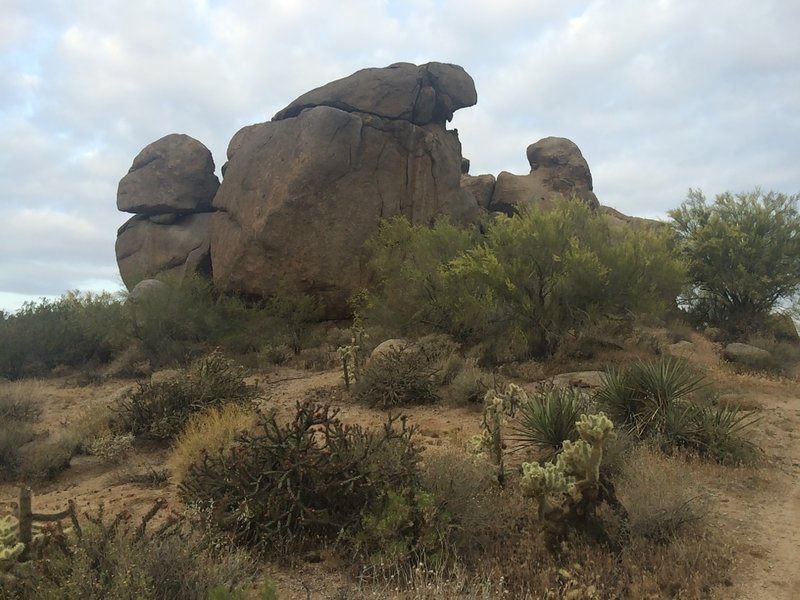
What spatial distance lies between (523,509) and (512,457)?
192 cm

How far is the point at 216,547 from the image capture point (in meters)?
4.40

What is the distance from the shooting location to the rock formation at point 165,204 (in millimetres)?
27156

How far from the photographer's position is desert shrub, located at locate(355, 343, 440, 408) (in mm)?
10969

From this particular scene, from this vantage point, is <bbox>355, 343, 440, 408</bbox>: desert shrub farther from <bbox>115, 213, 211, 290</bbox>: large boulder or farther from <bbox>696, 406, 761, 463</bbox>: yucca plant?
<bbox>115, 213, 211, 290</bbox>: large boulder

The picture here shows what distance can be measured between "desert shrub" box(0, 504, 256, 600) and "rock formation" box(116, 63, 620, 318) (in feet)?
60.3

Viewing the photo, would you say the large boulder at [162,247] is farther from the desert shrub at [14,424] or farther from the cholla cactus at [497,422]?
the cholla cactus at [497,422]

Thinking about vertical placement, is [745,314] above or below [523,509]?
above

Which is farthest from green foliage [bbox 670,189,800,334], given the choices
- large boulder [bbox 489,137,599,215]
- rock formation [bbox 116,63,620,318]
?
large boulder [bbox 489,137,599,215]

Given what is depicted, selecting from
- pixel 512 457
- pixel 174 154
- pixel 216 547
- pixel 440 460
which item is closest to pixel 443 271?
pixel 512 457

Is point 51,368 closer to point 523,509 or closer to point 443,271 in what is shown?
point 443,271

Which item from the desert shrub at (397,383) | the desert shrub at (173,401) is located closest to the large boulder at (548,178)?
the desert shrub at (397,383)

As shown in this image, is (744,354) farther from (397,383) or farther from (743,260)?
(397,383)

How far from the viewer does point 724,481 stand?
22.3 feet

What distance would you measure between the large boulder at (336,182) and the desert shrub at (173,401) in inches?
468
